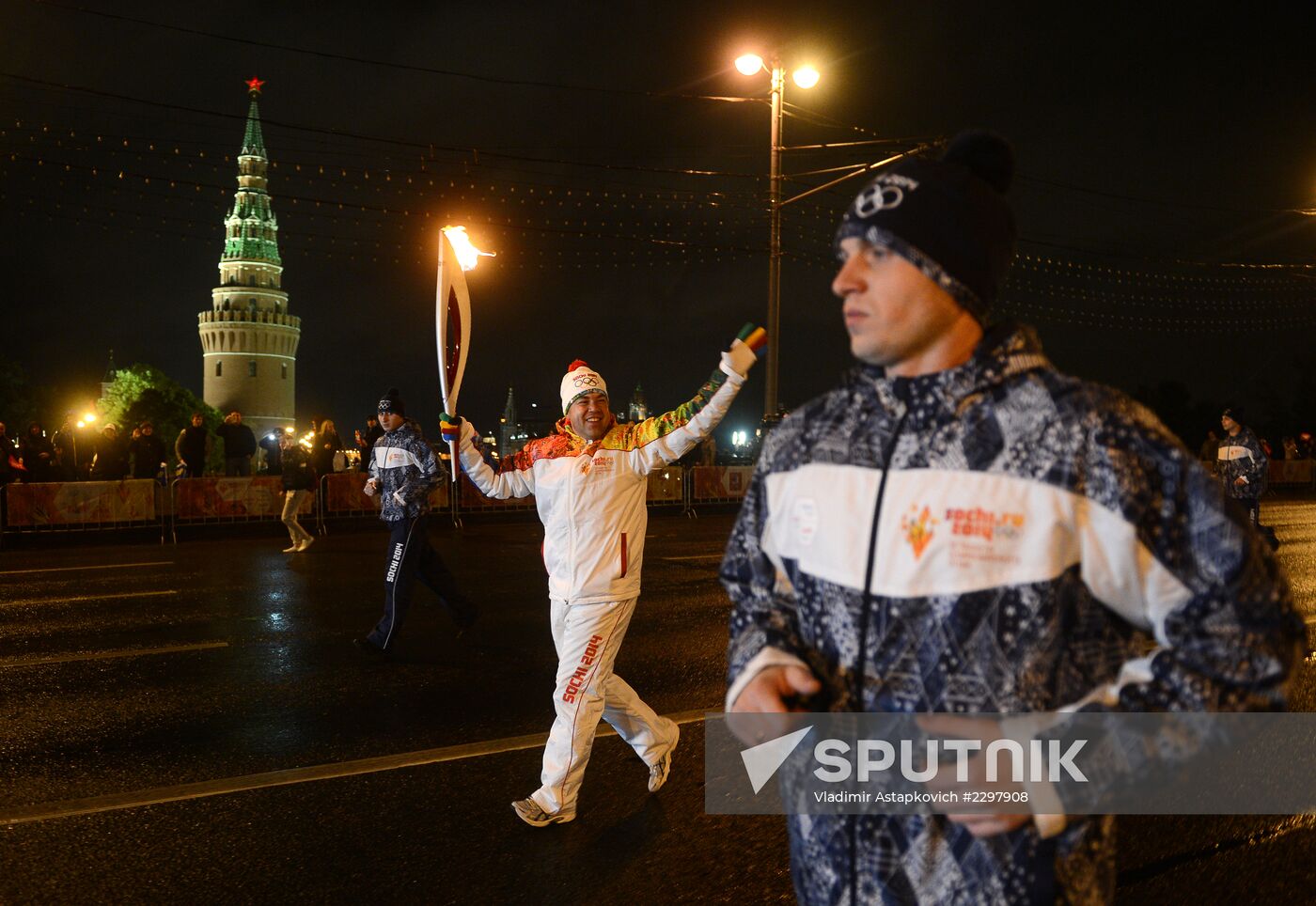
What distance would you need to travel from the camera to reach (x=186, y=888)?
362 centimetres

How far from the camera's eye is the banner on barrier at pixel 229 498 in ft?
55.4

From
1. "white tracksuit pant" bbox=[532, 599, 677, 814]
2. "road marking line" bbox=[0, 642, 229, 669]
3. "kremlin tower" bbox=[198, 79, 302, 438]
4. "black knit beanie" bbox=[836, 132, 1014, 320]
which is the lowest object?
"road marking line" bbox=[0, 642, 229, 669]

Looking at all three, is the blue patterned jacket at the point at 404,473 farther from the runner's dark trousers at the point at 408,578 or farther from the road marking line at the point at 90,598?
the road marking line at the point at 90,598

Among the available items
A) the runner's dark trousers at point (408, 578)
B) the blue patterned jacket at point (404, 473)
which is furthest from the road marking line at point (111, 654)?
the blue patterned jacket at point (404, 473)

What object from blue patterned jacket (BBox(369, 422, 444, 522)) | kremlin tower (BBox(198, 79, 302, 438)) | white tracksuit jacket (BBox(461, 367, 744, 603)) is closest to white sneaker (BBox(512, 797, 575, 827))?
white tracksuit jacket (BBox(461, 367, 744, 603))

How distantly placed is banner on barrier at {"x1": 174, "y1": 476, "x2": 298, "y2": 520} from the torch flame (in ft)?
39.1

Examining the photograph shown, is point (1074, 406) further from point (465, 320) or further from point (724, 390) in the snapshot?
point (465, 320)

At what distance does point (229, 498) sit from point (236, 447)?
114 cm

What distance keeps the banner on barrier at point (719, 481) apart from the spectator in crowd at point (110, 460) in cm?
1055

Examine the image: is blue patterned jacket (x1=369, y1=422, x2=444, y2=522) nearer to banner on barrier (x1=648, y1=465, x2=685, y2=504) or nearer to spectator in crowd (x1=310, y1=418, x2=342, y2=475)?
spectator in crowd (x1=310, y1=418, x2=342, y2=475)

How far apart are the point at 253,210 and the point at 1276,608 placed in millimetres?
106848

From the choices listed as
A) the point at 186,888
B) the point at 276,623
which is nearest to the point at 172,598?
the point at 276,623

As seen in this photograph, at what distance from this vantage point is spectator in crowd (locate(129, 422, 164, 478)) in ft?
55.1

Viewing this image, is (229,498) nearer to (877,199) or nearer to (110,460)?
(110,460)
